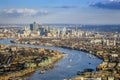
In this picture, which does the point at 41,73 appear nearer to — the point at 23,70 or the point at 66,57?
the point at 23,70

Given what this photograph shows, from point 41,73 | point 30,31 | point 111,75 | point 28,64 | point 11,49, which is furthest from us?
point 30,31

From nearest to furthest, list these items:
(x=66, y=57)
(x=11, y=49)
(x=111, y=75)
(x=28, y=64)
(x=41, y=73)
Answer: (x=111, y=75), (x=41, y=73), (x=28, y=64), (x=66, y=57), (x=11, y=49)

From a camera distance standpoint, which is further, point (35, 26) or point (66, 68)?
point (35, 26)

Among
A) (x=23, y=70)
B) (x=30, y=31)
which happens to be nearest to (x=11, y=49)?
(x=23, y=70)

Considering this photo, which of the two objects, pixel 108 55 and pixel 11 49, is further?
pixel 11 49

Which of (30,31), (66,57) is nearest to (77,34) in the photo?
(30,31)

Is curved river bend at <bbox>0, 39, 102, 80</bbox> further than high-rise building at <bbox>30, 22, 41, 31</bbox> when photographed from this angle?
No

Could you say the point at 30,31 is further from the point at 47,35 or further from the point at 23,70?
the point at 23,70

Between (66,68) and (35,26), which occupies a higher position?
(35,26)

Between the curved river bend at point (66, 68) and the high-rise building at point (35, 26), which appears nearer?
the curved river bend at point (66, 68)
